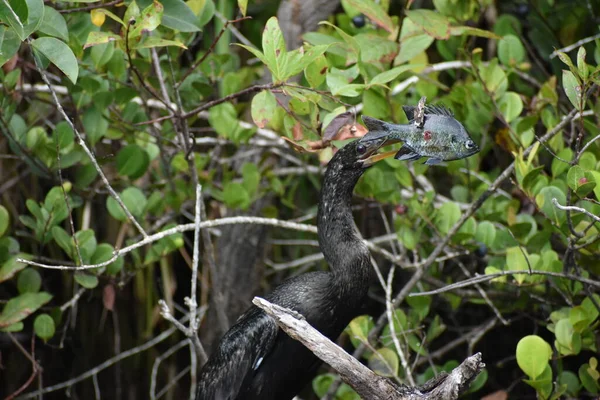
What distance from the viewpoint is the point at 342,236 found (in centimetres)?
A: 278

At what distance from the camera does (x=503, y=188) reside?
410 cm

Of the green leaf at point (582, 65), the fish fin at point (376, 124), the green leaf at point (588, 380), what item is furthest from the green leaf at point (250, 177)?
Result: the green leaf at point (582, 65)

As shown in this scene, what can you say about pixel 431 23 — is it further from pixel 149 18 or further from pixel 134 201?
pixel 134 201

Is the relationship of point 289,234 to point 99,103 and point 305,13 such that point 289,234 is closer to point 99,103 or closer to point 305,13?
point 305,13

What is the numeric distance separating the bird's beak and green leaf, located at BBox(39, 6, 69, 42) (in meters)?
0.94

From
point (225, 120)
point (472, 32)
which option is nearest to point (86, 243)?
point (225, 120)

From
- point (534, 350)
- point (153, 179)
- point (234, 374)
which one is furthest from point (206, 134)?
point (534, 350)

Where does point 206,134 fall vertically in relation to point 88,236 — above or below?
below

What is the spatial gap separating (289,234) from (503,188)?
1293 mm

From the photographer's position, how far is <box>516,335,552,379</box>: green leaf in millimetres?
2701

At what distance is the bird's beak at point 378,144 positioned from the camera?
252 cm

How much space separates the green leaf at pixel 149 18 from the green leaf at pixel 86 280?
97cm

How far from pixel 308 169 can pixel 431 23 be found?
1.13 meters

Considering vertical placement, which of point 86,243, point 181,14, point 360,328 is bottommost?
point 360,328
